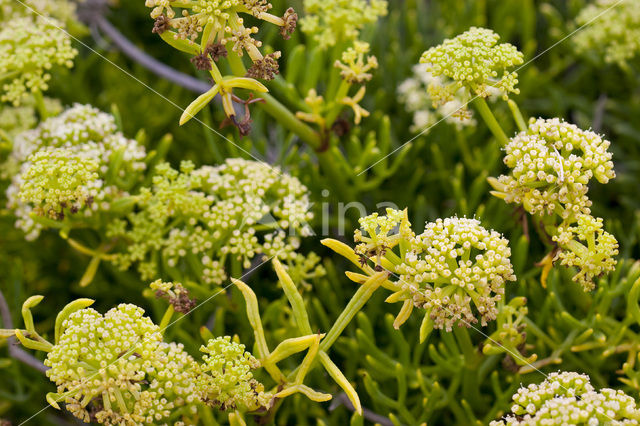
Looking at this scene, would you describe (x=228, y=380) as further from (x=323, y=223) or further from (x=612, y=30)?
(x=612, y=30)

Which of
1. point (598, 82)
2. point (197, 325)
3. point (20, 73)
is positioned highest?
point (598, 82)

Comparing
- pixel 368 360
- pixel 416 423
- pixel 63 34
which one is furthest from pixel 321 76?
pixel 416 423

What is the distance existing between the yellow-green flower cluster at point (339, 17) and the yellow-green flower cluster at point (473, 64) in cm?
33

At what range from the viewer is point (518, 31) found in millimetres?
2236

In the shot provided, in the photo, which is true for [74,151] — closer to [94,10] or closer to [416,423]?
[94,10]

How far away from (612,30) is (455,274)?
107 centimetres

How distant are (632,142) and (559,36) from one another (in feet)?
1.33

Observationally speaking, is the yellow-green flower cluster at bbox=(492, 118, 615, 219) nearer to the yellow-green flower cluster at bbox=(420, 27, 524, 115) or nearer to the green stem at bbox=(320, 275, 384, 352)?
the yellow-green flower cluster at bbox=(420, 27, 524, 115)

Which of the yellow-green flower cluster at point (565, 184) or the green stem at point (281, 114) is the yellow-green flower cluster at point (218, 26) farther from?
the yellow-green flower cluster at point (565, 184)

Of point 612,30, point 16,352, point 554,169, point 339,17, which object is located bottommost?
point 16,352

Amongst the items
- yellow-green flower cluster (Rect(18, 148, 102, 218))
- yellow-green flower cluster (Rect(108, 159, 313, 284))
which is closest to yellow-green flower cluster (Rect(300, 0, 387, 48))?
yellow-green flower cluster (Rect(108, 159, 313, 284))

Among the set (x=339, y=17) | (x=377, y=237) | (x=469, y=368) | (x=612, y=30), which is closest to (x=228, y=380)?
(x=377, y=237)

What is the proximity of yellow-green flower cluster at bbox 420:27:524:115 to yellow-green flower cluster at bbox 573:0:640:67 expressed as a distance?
59cm

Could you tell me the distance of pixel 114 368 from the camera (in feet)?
3.91
